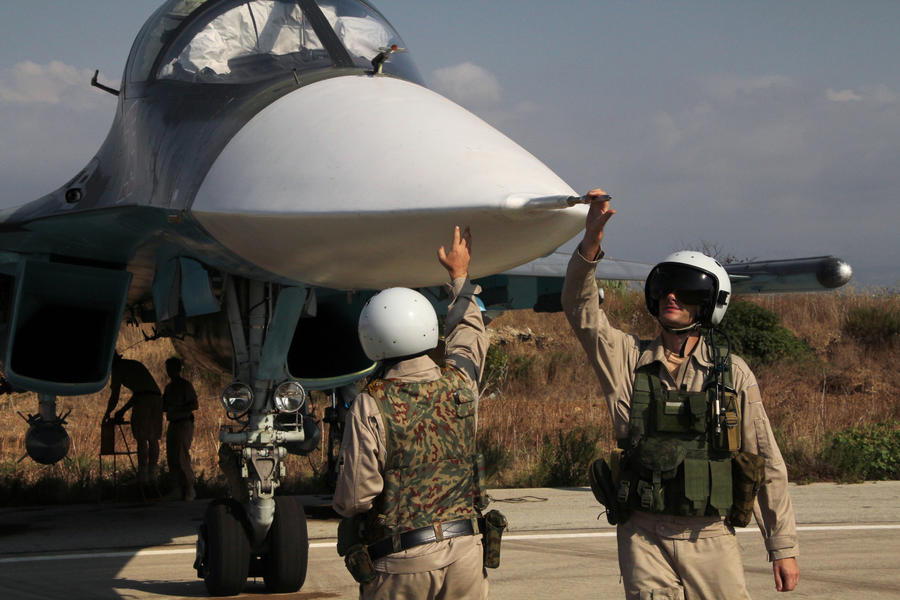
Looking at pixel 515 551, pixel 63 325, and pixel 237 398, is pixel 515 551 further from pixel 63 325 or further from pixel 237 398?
pixel 63 325

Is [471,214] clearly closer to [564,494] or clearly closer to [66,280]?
[66,280]

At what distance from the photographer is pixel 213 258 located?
5730 mm

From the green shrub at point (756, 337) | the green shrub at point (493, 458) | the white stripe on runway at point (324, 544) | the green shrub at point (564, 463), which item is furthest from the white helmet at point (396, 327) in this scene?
the green shrub at point (756, 337)

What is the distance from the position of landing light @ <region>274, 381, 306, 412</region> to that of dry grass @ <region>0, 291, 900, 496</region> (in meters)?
2.76

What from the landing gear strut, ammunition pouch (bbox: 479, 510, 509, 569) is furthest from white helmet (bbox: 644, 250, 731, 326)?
the landing gear strut

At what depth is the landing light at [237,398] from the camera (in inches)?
235

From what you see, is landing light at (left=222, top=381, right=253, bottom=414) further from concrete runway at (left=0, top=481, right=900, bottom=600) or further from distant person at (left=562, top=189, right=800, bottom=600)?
distant person at (left=562, top=189, right=800, bottom=600)

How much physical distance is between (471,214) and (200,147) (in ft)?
6.49

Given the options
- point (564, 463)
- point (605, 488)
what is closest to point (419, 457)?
point (605, 488)

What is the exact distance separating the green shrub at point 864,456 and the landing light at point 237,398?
292 inches

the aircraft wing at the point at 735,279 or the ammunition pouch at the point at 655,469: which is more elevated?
the aircraft wing at the point at 735,279

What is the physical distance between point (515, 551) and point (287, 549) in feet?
6.64

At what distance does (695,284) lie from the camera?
3834mm

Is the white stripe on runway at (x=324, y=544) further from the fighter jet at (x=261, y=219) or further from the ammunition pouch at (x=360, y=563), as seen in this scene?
the ammunition pouch at (x=360, y=563)
